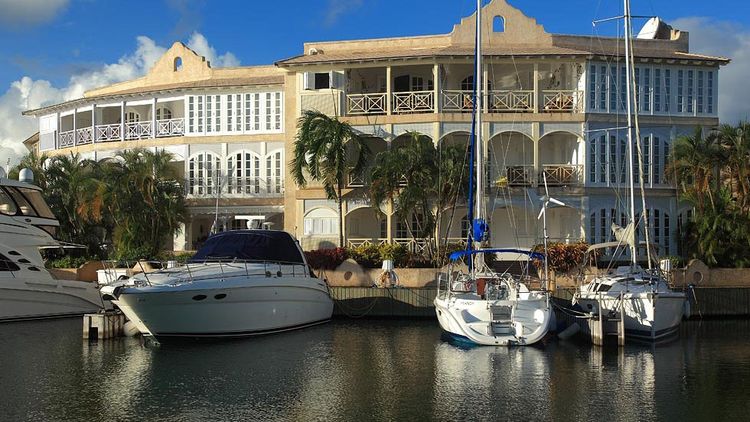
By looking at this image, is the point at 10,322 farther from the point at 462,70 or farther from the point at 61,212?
the point at 462,70

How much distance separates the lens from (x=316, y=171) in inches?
1348

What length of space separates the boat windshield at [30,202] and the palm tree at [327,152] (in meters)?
10.0

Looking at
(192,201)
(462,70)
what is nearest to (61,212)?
(192,201)

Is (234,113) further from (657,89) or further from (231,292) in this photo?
(657,89)

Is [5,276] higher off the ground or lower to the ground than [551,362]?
higher

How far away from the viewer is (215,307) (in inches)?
922

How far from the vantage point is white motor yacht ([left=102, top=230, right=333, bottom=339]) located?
22.8m

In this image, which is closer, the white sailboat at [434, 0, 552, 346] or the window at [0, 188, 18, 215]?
the white sailboat at [434, 0, 552, 346]

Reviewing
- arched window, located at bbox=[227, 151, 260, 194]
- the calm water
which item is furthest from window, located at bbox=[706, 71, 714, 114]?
arched window, located at bbox=[227, 151, 260, 194]

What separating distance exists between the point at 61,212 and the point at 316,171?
42.3 ft

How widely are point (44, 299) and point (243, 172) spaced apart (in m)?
13.6

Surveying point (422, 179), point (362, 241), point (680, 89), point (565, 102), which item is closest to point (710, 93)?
point (680, 89)

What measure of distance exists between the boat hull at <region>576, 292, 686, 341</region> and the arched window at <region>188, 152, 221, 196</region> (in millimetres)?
22494

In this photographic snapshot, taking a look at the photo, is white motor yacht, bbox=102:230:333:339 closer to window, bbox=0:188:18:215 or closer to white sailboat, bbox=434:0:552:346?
white sailboat, bbox=434:0:552:346
